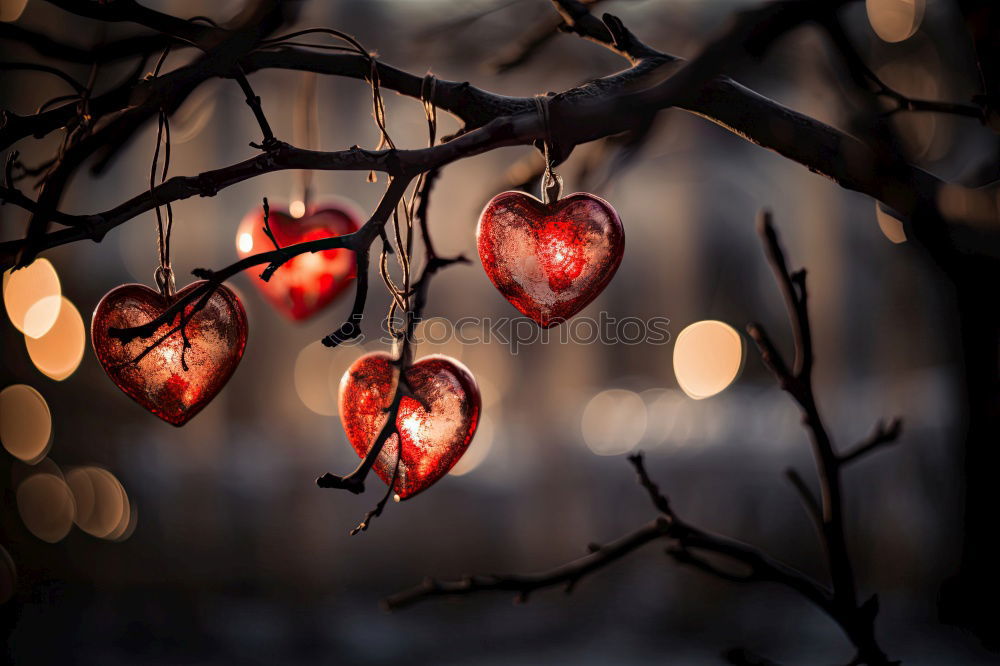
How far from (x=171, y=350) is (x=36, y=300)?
3.44 m

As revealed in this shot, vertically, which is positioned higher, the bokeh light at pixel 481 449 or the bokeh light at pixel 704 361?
the bokeh light at pixel 704 361

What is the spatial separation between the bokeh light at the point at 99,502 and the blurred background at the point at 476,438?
1cm

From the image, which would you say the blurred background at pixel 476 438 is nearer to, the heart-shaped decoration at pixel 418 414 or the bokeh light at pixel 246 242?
the bokeh light at pixel 246 242

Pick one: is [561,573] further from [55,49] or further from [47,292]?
[47,292]

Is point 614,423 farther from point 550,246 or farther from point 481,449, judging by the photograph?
point 550,246

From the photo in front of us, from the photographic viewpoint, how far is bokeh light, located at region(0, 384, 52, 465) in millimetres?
3199

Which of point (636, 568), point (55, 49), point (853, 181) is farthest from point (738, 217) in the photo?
point (55, 49)

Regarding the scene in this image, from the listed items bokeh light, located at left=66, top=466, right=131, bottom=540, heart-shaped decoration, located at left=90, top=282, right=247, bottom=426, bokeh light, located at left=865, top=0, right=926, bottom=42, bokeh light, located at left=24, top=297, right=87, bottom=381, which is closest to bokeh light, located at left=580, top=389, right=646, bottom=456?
bokeh light, located at left=865, top=0, right=926, bottom=42

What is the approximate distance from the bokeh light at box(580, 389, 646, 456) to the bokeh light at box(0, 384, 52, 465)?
8.30 feet

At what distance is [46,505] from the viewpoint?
336cm

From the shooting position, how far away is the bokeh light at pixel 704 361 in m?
3.38

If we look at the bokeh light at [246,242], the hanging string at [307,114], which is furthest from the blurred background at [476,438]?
the hanging string at [307,114]

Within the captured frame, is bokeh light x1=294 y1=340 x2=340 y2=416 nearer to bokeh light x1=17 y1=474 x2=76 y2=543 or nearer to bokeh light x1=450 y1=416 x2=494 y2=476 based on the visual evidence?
bokeh light x1=450 y1=416 x2=494 y2=476

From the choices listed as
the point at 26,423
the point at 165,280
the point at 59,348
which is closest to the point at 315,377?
the point at 59,348
